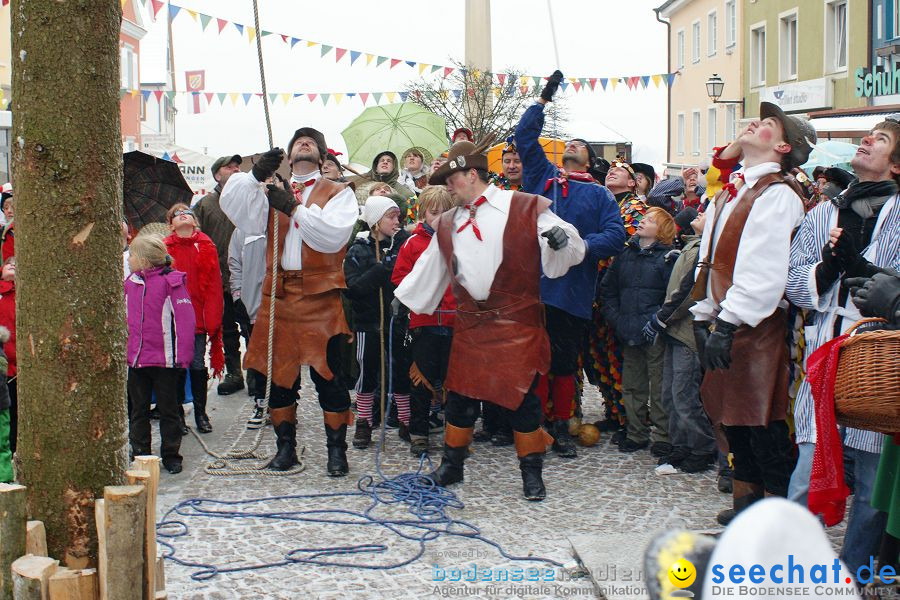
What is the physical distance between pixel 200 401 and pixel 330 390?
1.67m

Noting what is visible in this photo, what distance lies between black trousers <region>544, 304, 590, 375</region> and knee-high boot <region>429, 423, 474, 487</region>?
0.90m

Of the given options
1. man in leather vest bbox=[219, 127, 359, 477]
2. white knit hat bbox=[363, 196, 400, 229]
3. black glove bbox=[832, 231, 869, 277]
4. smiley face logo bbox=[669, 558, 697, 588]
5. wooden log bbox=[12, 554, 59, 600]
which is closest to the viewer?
smiley face logo bbox=[669, 558, 697, 588]

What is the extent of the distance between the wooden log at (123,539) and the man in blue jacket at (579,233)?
137 inches

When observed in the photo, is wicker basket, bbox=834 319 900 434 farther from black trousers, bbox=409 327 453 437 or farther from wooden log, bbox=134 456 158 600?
black trousers, bbox=409 327 453 437

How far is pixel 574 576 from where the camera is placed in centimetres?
422

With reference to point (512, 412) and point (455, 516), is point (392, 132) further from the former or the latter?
point (455, 516)

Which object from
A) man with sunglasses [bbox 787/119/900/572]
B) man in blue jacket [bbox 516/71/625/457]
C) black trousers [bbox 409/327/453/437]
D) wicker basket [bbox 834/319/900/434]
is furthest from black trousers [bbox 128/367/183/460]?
wicker basket [bbox 834/319/900/434]

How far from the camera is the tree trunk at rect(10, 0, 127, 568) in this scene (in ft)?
9.12

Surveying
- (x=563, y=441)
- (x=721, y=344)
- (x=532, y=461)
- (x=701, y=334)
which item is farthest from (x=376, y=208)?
(x=721, y=344)

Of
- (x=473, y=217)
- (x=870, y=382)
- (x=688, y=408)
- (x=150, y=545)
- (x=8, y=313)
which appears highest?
(x=473, y=217)

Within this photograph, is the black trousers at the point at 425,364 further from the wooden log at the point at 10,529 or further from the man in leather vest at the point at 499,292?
the wooden log at the point at 10,529

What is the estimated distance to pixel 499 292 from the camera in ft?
17.8

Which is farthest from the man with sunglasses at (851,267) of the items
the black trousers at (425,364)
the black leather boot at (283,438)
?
the black leather boot at (283,438)

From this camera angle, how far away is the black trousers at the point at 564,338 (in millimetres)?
6277
